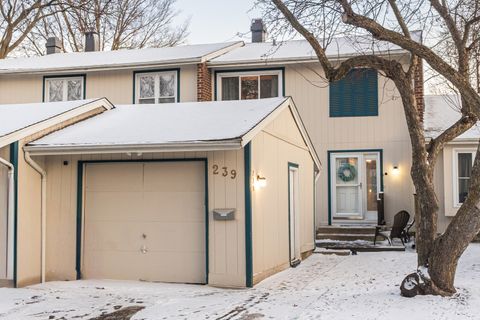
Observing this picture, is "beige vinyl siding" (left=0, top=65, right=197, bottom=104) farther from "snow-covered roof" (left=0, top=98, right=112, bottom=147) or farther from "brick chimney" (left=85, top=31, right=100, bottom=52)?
"snow-covered roof" (left=0, top=98, right=112, bottom=147)

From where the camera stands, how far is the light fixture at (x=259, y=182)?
8.91 metres

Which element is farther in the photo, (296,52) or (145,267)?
(296,52)

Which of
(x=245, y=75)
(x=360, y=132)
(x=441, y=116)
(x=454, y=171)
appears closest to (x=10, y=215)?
(x=245, y=75)

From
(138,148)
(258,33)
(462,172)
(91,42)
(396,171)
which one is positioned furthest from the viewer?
(91,42)

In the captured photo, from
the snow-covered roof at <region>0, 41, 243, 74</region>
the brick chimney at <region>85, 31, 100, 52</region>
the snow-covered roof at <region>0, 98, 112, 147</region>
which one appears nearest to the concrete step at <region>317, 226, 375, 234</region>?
the snow-covered roof at <region>0, 41, 243, 74</region>

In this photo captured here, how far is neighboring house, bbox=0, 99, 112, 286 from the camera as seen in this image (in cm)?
866

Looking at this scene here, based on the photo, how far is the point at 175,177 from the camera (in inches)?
361

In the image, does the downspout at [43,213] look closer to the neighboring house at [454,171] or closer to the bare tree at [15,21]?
the neighboring house at [454,171]

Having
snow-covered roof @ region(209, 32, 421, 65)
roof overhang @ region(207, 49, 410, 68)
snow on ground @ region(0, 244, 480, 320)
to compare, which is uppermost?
snow-covered roof @ region(209, 32, 421, 65)

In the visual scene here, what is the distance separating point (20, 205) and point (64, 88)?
846 centimetres

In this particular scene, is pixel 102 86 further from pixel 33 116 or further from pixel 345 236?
pixel 345 236

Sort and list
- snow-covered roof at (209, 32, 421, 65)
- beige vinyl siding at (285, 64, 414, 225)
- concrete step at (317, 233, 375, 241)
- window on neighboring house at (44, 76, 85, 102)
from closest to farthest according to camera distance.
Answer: concrete step at (317, 233, 375, 241)
beige vinyl siding at (285, 64, 414, 225)
snow-covered roof at (209, 32, 421, 65)
window on neighboring house at (44, 76, 85, 102)

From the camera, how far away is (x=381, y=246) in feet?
42.4

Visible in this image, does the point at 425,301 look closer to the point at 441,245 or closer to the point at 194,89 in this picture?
the point at 441,245
